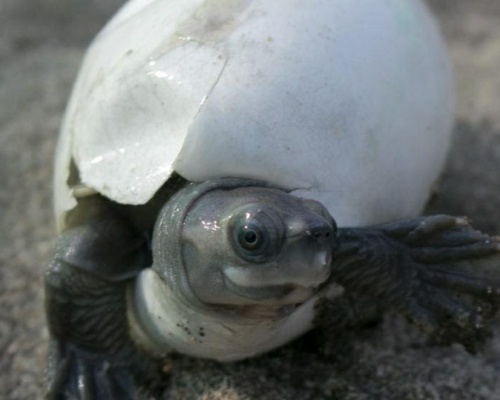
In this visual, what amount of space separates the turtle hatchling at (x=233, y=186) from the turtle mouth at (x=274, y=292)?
11 mm

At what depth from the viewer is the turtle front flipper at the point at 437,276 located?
1165 mm

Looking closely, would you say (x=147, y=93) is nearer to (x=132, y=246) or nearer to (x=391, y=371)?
(x=132, y=246)

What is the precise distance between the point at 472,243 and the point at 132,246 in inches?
20.6

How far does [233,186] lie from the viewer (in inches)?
42.0

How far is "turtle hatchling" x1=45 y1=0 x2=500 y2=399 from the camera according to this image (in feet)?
3.51

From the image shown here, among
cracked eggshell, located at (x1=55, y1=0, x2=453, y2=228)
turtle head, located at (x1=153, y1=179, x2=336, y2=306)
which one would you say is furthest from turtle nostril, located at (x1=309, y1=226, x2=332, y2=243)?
cracked eggshell, located at (x1=55, y1=0, x2=453, y2=228)

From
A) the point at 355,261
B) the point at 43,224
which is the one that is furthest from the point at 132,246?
the point at 43,224

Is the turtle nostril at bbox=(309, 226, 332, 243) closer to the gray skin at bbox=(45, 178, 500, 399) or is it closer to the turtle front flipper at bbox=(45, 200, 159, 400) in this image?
the gray skin at bbox=(45, 178, 500, 399)

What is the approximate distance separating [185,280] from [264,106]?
0.27 m

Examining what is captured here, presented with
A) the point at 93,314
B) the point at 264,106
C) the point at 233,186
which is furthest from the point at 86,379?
the point at 264,106

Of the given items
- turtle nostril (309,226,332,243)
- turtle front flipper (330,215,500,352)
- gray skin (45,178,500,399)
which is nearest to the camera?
turtle nostril (309,226,332,243)

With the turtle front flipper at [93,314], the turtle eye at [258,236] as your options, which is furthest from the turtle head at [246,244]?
the turtle front flipper at [93,314]

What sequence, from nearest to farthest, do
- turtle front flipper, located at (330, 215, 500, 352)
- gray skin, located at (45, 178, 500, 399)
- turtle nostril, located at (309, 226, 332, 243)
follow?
1. turtle nostril, located at (309, 226, 332, 243)
2. gray skin, located at (45, 178, 500, 399)
3. turtle front flipper, located at (330, 215, 500, 352)

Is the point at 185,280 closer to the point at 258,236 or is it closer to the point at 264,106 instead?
the point at 258,236
